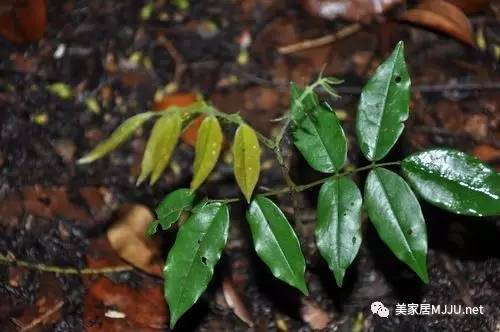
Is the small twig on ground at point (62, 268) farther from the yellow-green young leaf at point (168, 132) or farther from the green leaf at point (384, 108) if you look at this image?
the green leaf at point (384, 108)

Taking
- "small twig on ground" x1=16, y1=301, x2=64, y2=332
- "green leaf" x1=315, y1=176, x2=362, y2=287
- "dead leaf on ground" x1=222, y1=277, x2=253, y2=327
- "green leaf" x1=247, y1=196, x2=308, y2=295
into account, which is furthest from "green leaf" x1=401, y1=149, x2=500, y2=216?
"small twig on ground" x1=16, y1=301, x2=64, y2=332

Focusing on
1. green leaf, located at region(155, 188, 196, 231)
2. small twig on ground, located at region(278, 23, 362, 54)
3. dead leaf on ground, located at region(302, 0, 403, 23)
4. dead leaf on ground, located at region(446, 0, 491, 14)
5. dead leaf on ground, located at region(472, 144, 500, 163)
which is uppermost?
green leaf, located at region(155, 188, 196, 231)

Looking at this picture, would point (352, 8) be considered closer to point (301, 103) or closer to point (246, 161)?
point (301, 103)

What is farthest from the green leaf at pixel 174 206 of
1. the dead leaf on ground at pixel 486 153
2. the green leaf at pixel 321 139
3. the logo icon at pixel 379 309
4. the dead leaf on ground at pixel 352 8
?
the dead leaf on ground at pixel 352 8

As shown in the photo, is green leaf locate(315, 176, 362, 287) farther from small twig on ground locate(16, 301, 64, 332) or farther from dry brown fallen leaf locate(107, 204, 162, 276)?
small twig on ground locate(16, 301, 64, 332)

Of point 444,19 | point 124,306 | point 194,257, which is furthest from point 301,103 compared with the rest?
point 444,19

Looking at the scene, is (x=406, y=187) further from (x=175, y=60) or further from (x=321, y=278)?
(x=175, y=60)

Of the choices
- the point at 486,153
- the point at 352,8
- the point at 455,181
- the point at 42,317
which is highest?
the point at 455,181
